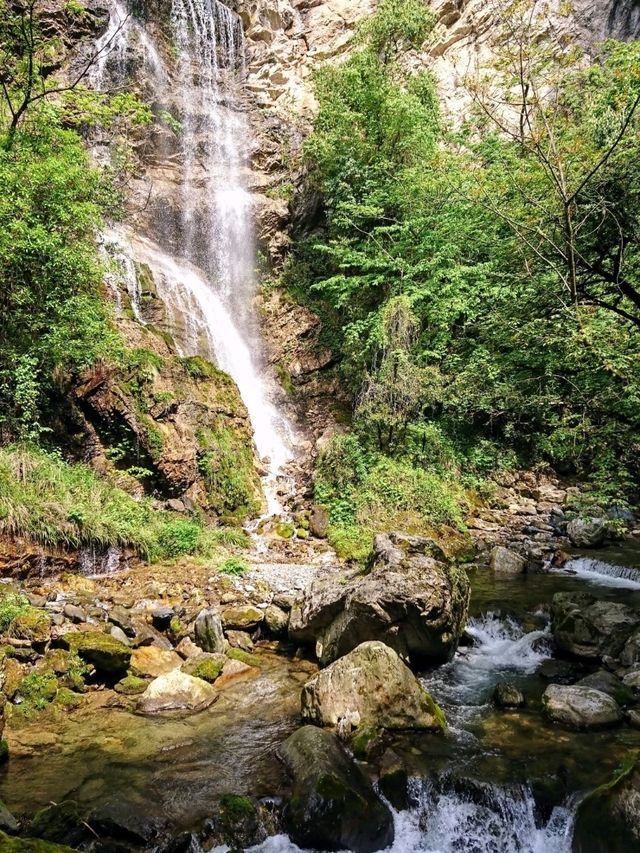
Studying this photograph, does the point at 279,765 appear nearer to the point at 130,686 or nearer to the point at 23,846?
the point at 130,686

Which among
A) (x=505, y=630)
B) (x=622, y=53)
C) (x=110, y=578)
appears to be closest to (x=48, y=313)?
(x=110, y=578)

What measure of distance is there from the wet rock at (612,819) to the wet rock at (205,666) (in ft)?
13.3

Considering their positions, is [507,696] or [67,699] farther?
[507,696]

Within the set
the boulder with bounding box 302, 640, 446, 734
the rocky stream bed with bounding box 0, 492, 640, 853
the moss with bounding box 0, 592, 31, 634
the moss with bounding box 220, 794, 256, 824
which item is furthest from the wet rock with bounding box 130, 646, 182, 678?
the moss with bounding box 220, 794, 256, 824

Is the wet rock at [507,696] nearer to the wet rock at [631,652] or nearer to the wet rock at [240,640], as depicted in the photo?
the wet rock at [631,652]

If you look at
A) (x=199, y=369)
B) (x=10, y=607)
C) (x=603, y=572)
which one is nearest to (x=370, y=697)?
(x=10, y=607)

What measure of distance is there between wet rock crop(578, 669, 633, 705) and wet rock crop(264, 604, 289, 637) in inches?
151

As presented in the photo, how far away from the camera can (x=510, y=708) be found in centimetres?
565

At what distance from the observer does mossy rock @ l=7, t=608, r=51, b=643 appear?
239 inches

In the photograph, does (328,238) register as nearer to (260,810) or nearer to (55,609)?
(55,609)

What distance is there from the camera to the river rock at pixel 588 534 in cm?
1166

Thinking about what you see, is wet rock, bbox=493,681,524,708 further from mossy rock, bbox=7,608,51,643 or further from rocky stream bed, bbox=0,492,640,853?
mossy rock, bbox=7,608,51,643

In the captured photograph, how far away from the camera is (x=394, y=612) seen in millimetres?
6430

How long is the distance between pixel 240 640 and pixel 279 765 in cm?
262
